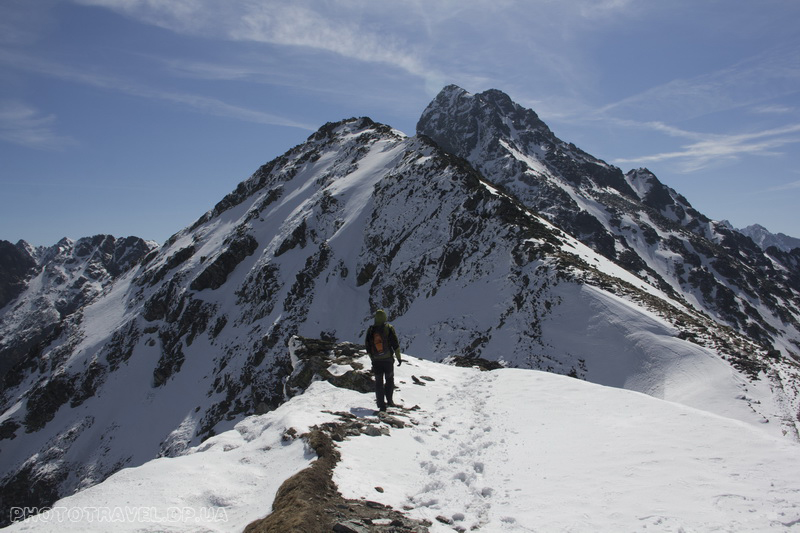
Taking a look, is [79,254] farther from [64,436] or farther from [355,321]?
[355,321]

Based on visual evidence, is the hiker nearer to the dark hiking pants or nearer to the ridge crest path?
the dark hiking pants

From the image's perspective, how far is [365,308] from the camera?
43125mm

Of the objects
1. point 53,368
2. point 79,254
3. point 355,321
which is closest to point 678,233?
point 355,321

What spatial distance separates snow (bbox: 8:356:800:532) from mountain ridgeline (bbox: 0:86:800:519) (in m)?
8.18

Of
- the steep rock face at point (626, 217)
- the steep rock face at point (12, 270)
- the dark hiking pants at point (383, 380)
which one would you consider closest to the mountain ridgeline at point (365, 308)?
the steep rock face at point (626, 217)

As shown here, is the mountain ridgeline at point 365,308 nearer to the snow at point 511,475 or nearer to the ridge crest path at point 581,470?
the ridge crest path at point 581,470

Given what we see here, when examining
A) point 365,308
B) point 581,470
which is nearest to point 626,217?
point 365,308

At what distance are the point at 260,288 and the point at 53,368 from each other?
38368 mm

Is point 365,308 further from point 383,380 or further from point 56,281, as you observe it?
point 56,281

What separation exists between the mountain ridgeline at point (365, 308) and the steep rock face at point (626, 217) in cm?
89

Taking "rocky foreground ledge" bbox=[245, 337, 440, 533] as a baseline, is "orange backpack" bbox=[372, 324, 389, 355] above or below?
above

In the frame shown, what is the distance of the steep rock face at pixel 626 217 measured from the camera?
86.4 meters

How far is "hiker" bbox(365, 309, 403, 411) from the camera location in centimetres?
1169

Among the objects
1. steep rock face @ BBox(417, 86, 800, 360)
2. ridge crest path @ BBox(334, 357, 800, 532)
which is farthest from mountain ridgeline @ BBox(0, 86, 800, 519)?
ridge crest path @ BBox(334, 357, 800, 532)
